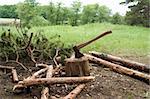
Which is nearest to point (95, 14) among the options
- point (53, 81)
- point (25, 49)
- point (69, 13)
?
point (69, 13)

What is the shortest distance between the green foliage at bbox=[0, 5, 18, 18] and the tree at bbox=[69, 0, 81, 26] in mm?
1143

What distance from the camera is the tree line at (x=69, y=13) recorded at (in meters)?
5.13

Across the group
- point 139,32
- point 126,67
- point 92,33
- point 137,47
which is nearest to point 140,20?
point 139,32

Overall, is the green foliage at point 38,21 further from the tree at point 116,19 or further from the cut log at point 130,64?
the cut log at point 130,64

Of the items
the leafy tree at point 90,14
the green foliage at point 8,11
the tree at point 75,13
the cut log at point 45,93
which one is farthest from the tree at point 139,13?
the cut log at point 45,93

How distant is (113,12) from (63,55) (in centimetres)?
149

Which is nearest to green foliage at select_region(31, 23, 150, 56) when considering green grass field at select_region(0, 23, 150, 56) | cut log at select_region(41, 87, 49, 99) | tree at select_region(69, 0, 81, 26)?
green grass field at select_region(0, 23, 150, 56)

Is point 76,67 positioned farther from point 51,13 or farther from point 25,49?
point 51,13

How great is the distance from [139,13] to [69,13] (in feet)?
→ 4.37

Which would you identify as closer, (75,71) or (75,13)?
(75,71)

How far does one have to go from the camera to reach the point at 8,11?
15.7 ft

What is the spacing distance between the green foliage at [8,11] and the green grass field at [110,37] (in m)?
0.48

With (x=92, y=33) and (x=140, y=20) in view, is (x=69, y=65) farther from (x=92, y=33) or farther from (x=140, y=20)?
(x=140, y=20)

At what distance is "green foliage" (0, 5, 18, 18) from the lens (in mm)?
4333
